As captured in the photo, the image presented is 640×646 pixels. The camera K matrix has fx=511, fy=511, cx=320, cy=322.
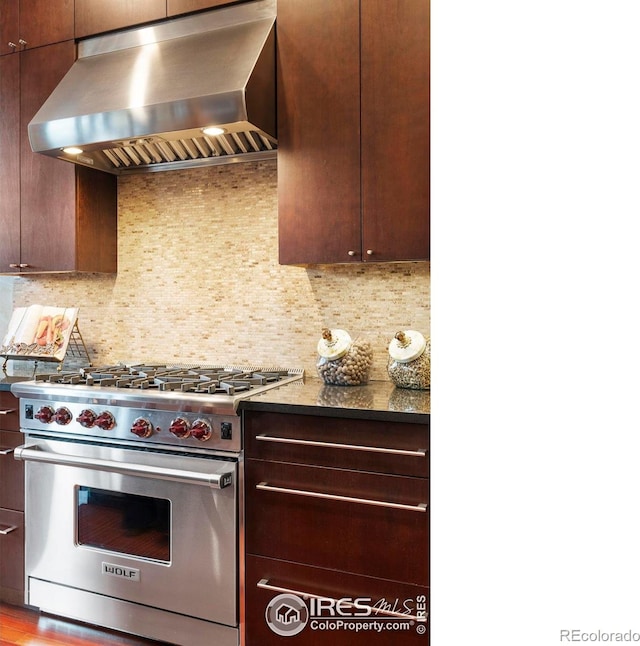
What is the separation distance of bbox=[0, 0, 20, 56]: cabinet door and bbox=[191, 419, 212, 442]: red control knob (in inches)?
77.1

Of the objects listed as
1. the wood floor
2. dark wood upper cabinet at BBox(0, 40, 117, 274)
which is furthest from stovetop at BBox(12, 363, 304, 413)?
the wood floor

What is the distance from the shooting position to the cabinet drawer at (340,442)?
1396 mm

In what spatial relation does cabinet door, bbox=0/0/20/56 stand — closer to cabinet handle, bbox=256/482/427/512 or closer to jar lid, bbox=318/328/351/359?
jar lid, bbox=318/328/351/359

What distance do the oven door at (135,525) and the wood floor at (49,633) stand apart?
0.09 meters

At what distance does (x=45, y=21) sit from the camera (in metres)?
2.23

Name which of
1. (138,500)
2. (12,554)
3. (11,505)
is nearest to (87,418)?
(138,500)

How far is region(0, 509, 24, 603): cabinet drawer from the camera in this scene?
6.38 feet

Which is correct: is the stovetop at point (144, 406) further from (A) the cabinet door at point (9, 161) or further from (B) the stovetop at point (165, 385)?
(A) the cabinet door at point (9, 161)

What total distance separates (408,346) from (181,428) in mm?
793
